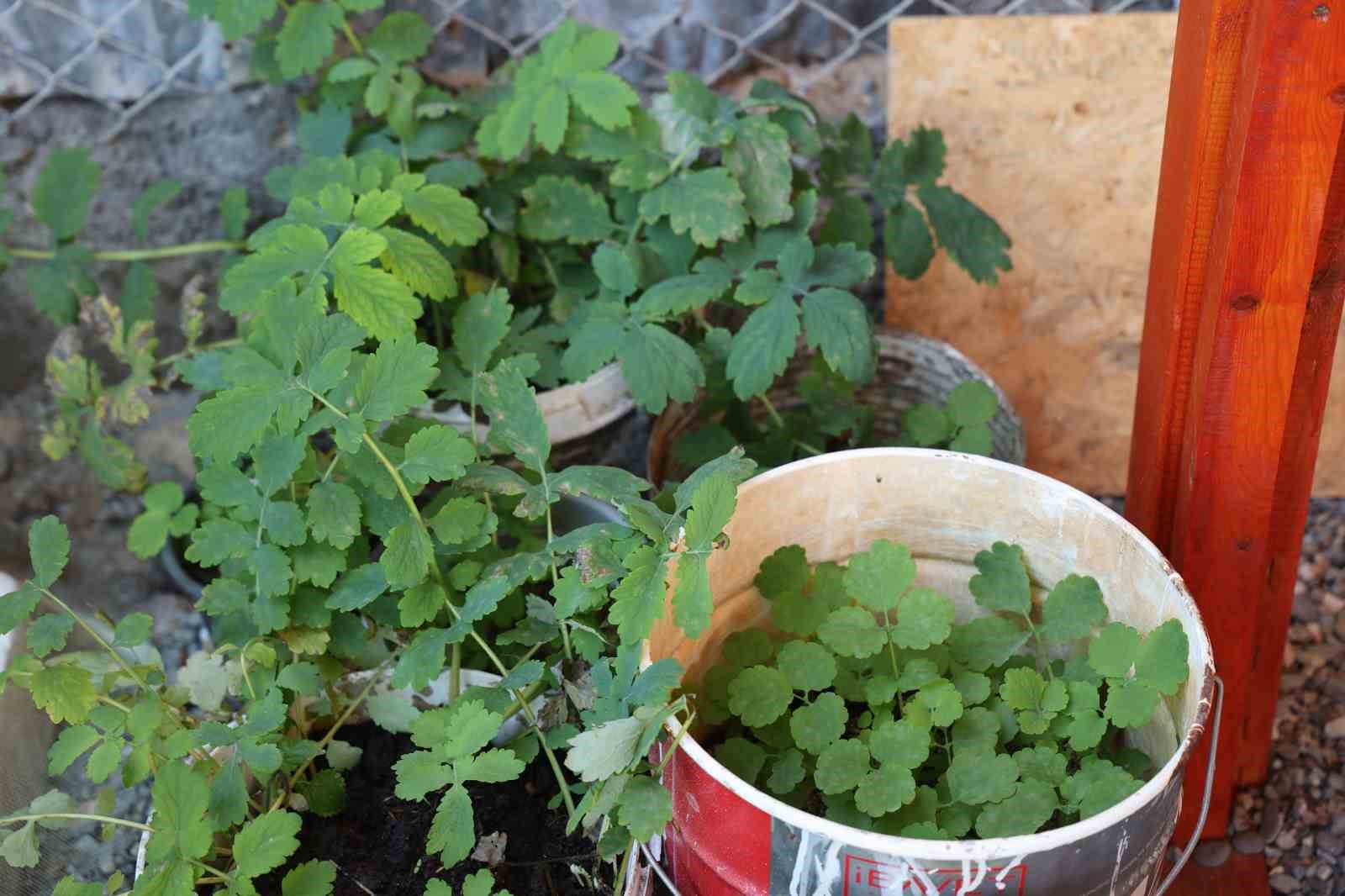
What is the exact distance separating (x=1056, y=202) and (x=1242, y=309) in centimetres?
95

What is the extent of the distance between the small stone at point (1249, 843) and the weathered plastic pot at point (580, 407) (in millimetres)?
1114

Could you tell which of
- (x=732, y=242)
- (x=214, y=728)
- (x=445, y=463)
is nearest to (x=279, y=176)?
(x=732, y=242)

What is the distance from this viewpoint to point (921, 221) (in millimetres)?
1999

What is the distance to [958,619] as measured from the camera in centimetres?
166

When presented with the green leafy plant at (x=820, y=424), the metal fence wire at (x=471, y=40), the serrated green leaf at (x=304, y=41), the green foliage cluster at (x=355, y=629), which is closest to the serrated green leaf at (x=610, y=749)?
the green foliage cluster at (x=355, y=629)

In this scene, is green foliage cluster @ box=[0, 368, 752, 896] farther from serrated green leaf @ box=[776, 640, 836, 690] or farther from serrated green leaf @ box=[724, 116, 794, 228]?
serrated green leaf @ box=[724, 116, 794, 228]

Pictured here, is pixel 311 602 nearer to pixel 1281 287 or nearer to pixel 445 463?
pixel 445 463

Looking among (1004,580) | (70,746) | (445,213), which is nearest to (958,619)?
(1004,580)

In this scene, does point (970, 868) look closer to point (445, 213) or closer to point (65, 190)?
point (445, 213)

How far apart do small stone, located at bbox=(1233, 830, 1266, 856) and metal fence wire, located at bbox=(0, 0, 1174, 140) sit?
1412 millimetres

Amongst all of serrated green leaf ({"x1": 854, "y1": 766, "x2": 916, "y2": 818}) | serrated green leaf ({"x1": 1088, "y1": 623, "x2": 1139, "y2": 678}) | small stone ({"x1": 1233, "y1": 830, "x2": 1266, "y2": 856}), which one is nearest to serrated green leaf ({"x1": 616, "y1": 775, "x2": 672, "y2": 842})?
serrated green leaf ({"x1": 854, "y1": 766, "x2": 916, "y2": 818})

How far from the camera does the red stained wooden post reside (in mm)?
1227

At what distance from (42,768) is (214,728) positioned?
0.47 meters

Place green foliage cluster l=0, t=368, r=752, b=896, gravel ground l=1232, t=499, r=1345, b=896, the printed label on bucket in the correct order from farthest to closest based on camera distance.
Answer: gravel ground l=1232, t=499, r=1345, b=896 < green foliage cluster l=0, t=368, r=752, b=896 < the printed label on bucket
